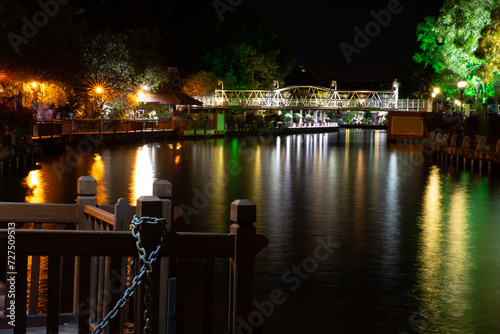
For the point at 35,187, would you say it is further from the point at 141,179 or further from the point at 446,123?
the point at 446,123

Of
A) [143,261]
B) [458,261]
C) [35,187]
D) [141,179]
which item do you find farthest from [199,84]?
[143,261]

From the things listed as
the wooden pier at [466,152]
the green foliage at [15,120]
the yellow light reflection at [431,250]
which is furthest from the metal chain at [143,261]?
the wooden pier at [466,152]

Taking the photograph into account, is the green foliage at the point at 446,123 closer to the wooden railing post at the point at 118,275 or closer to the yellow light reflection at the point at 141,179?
the yellow light reflection at the point at 141,179

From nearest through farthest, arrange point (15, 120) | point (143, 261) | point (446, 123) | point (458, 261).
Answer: point (143, 261) → point (458, 261) → point (15, 120) → point (446, 123)

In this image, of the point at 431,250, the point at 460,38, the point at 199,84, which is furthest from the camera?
the point at 199,84

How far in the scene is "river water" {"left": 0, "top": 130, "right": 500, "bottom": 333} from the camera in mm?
8234

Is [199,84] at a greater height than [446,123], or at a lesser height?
greater

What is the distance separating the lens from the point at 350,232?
1410 centimetres

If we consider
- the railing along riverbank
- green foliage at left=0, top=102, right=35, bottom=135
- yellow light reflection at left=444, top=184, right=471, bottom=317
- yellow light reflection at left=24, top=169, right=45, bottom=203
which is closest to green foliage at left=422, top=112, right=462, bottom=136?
green foliage at left=0, top=102, right=35, bottom=135

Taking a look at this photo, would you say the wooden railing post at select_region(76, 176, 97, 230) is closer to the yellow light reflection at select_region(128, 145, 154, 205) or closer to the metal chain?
the metal chain

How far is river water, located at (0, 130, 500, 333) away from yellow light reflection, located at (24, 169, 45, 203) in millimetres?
35

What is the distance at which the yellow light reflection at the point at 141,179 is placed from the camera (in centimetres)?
2024

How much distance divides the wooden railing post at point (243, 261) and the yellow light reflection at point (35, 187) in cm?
1399

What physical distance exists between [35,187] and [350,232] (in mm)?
10996
